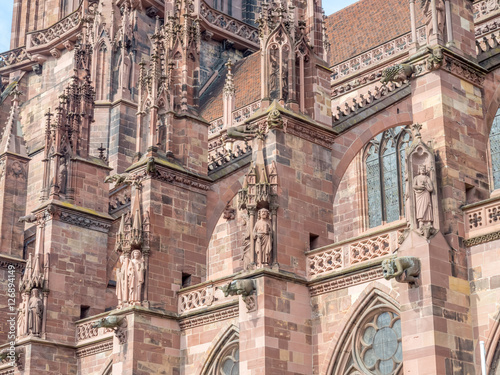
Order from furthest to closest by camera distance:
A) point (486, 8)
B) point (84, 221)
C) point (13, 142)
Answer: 1. point (13, 142)
2. point (486, 8)
3. point (84, 221)

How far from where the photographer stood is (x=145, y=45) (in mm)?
38469

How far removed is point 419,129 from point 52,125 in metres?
13.8

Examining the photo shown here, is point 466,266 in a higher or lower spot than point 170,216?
lower

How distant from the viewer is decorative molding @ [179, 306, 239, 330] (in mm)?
21656

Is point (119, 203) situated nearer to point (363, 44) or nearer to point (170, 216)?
point (170, 216)

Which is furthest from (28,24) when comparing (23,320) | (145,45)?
(23,320)

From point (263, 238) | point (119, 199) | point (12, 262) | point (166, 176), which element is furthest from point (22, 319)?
point (263, 238)

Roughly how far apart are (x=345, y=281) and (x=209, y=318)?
13.7 feet

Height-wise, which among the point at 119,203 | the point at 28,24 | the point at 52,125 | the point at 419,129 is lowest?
Result: the point at 419,129

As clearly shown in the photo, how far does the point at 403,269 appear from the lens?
16328mm

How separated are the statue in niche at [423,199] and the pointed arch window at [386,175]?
9.22 metres

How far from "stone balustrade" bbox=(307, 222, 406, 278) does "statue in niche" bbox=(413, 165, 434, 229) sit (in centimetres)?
133

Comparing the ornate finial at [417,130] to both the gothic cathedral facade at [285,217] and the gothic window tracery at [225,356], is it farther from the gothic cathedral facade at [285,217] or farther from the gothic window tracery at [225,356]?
the gothic window tracery at [225,356]

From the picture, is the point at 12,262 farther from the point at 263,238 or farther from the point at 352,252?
the point at 352,252
